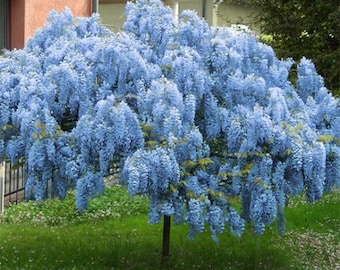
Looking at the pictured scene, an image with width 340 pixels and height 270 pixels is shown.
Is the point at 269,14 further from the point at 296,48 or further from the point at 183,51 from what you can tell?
the point at 183,51

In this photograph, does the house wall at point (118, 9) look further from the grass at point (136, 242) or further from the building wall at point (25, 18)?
the grass at point (136, 242)

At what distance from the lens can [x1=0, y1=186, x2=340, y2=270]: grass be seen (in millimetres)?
8289

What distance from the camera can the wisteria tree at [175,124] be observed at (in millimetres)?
6547

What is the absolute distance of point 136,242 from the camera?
921 cm

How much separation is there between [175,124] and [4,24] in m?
10.3

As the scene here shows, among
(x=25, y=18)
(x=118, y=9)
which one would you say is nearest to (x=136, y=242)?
(x=25, y=18)

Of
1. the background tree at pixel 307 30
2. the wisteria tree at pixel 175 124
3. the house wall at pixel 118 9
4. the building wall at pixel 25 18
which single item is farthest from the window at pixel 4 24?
the wisteria tree at pixel 175 124

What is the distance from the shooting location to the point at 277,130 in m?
6.59

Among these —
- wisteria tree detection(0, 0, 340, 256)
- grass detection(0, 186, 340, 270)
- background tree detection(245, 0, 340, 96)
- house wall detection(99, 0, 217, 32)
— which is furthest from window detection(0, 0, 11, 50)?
wisteria tree detection(0, 0, 340, 256)

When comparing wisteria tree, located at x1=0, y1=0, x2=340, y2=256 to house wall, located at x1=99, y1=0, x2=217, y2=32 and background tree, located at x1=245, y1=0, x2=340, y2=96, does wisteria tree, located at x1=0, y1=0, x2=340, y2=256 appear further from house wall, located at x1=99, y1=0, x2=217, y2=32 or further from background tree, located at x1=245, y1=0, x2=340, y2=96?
house wall, located at x1=99, y1=0, x2=217, y2=32

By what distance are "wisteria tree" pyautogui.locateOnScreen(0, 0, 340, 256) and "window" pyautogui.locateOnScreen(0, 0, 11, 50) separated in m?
8.57

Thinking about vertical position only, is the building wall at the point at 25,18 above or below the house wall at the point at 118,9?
below

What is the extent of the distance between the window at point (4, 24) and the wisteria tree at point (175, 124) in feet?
28.1

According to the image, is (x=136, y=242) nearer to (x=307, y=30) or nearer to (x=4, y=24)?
(x=4, y=24)
